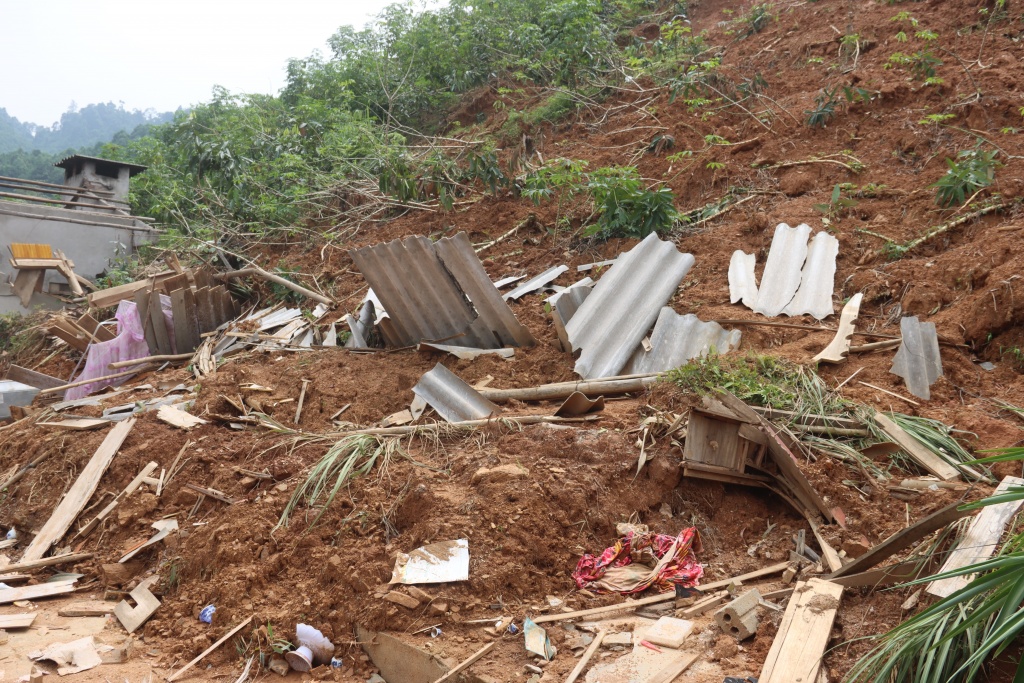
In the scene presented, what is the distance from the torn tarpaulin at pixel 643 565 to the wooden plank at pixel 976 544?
41.0 inches

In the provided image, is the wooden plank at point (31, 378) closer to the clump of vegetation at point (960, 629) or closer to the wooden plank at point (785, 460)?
the wooden plank at point (785, 460)

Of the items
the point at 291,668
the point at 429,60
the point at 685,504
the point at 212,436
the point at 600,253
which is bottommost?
the point at 291,668

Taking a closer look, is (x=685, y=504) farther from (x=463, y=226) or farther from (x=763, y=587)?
(x=463, y=226)

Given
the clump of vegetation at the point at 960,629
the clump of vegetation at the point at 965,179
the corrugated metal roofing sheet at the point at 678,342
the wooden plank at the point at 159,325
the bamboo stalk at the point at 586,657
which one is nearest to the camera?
the clump of vegetation at the point at 960,629

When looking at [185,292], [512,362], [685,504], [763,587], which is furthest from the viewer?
[185,292]

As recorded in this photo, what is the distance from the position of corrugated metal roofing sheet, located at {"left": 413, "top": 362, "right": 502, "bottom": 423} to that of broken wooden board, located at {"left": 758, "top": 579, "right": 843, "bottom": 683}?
87.4 inches

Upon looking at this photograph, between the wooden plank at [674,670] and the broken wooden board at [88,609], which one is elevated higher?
the wooden plank at [674,670]

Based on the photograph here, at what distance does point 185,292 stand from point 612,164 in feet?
17.0

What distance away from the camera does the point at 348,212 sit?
32.0 feet

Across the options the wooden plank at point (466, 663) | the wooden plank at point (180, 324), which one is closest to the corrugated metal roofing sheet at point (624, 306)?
the wooden plank at point (466, 663)

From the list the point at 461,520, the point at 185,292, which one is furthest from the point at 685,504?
the point at 185,292

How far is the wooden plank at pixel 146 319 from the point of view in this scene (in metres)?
7.88

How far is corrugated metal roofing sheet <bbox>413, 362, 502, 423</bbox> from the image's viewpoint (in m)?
4.63

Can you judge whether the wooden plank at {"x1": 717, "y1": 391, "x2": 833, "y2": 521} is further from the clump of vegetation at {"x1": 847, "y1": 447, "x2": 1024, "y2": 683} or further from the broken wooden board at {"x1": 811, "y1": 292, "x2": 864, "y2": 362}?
the broken wooden board at {"x1": 811, "y1": 292, "x2": 864, "y2": 362}
